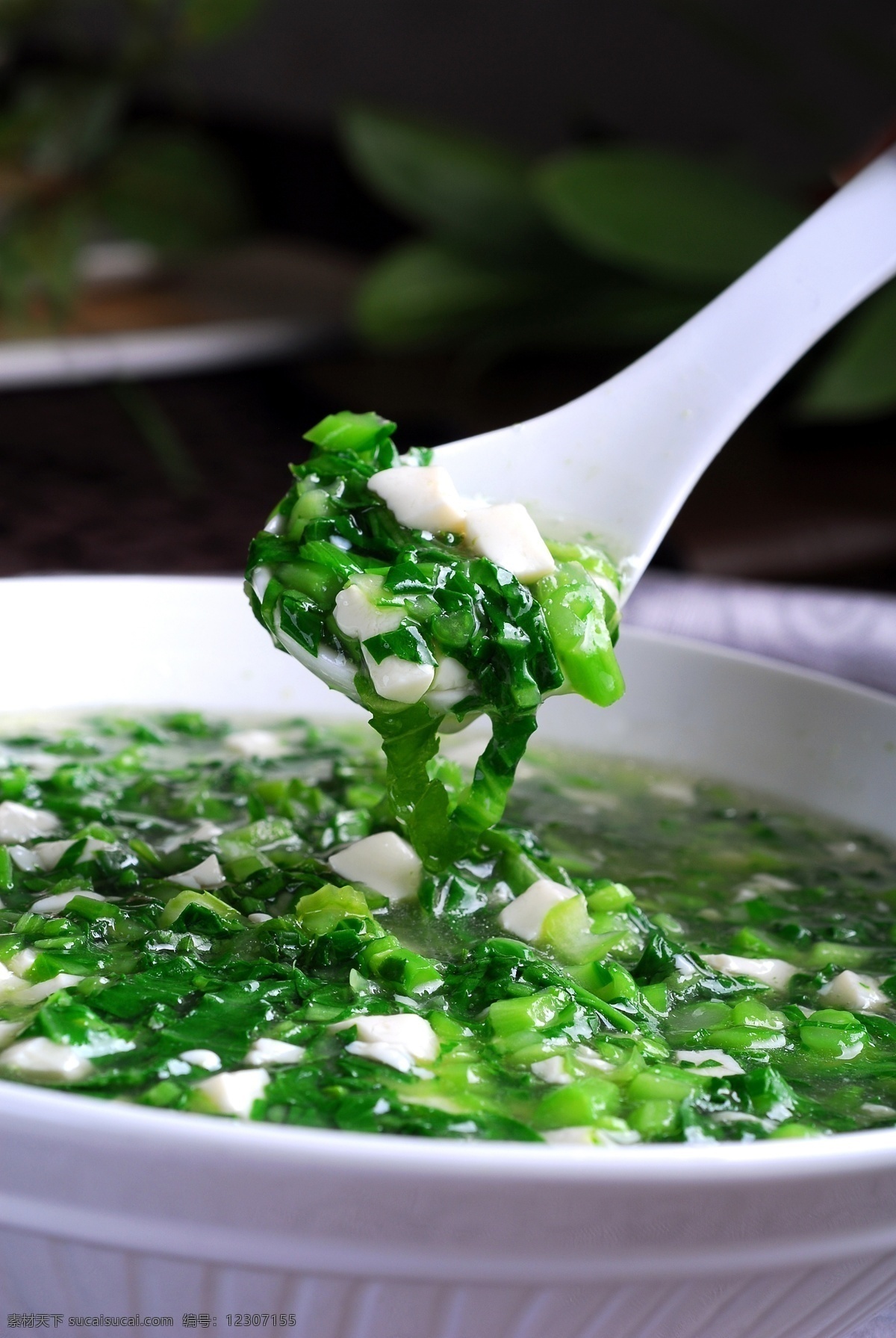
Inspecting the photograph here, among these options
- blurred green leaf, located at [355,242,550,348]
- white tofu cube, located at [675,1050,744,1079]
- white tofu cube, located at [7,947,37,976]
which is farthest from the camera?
blurred green leaf, located at [355,242,550,348]

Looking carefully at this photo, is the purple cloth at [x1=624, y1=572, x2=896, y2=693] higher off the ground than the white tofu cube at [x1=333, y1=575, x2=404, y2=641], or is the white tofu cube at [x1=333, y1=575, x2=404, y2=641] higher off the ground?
the white tofu cube at [x1=333, y1=575, x2=404, y2=641]

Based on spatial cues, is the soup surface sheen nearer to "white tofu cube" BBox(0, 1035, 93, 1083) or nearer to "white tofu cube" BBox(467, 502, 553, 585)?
"white tofu cube" BBox(0, 1035, 93, 1083)

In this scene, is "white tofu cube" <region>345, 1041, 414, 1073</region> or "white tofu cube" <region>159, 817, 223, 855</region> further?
"white tofu cube" <region>159, 817, 223, 855</region>

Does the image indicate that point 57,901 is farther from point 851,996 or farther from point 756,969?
point 851,996

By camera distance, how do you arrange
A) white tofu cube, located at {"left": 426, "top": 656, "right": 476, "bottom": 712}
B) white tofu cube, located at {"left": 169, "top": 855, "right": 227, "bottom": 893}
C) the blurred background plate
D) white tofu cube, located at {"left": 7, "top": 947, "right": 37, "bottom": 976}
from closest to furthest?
white tofu cube, located at {"left": 7, "top": 947, "right": 37, "bottom": 976}
white tofu cube, located at {"left": 426, "top": 656, "right": 476, "bottom": 712}
white tofu cube, located at {"left": 169, "top": 855, "right": 227, "bottom": 893}
the blurred background plate

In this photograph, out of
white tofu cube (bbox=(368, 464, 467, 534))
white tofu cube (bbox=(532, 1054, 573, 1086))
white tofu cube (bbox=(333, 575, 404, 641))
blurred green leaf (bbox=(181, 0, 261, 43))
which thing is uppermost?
blurred green leaf (bbox=(181, 0, 261, 43))

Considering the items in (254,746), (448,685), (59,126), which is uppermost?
(59,126)

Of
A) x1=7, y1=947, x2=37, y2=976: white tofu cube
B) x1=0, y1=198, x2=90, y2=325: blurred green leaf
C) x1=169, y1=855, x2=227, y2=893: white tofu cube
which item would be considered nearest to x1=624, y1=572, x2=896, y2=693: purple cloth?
x1=169, y1=855, x2=227, y2=893: white tofu cube

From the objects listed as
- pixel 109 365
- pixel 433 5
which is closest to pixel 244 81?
pixel 433 5

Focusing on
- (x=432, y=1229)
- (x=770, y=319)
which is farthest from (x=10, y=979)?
(x=770, y=319)

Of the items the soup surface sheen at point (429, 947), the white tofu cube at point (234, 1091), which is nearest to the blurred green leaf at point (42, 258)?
the soup surface sheen at point (429, 947)
